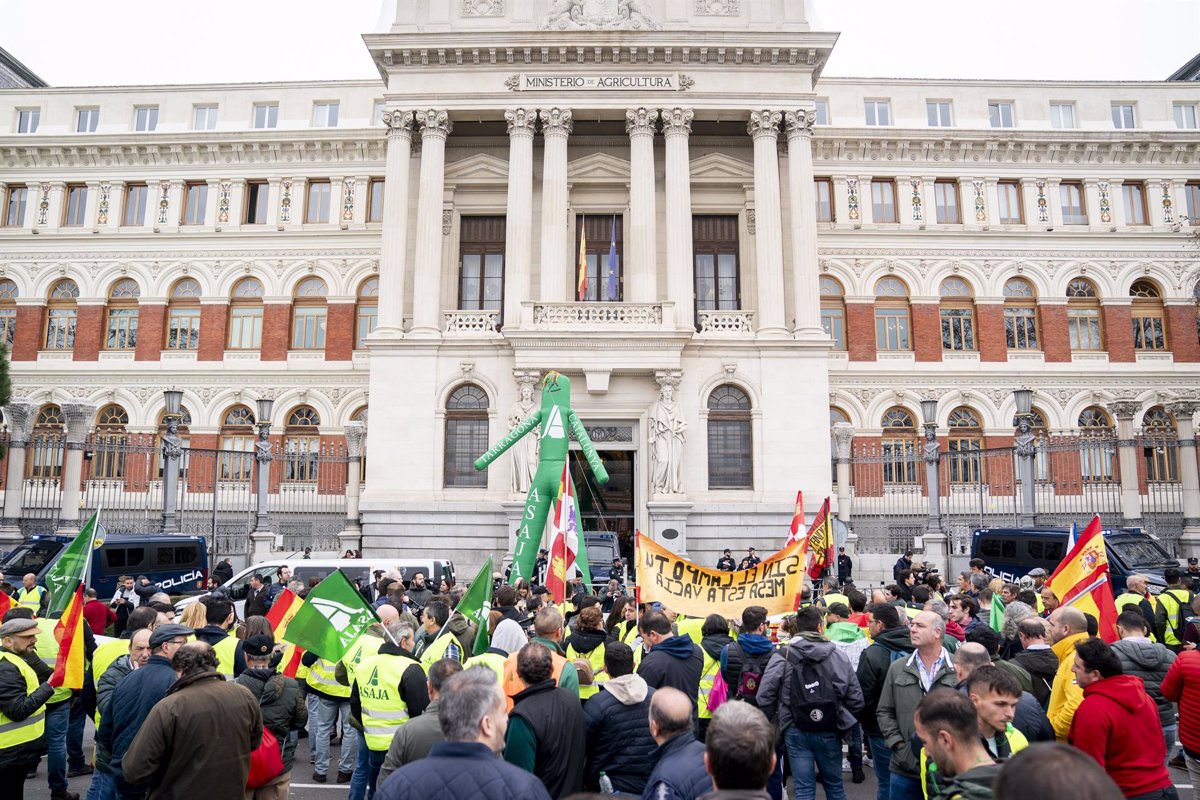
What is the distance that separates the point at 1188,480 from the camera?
24781mm

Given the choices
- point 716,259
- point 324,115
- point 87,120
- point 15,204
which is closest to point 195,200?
point 87,120

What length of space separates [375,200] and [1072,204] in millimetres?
28962

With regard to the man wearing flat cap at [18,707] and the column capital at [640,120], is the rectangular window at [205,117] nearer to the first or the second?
the column capital at [640,120]

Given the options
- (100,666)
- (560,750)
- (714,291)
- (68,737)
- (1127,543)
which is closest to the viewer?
(560,750)

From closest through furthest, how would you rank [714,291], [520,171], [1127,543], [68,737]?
1. [68,737]
2. [1127,543]
3. [520,171]
4. [714,291]

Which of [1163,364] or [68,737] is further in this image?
[1163,364]

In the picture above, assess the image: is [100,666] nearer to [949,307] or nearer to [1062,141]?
[949,307]

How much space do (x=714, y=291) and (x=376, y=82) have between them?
17.7 metres

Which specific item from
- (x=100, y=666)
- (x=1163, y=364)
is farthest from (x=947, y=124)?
(x=100, y=666)

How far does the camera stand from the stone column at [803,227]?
28.2 m

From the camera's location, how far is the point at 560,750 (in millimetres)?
5539

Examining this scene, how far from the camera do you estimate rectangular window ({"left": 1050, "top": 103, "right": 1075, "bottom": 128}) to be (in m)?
37.3

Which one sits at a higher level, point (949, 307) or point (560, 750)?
point (949, 307)

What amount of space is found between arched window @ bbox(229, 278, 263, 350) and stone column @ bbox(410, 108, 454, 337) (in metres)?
10.3
